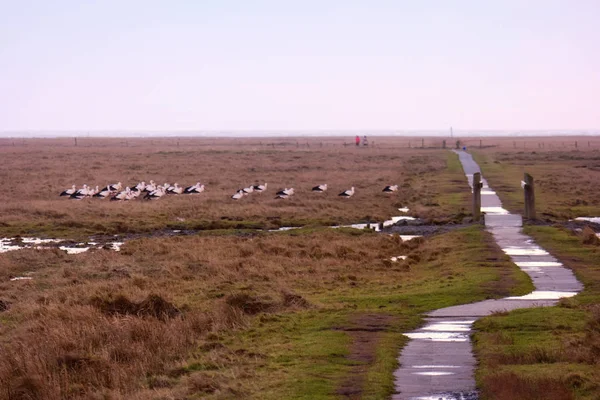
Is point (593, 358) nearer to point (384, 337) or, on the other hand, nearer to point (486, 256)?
point (384, 337)

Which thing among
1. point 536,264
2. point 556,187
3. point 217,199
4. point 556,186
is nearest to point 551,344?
point 536,264

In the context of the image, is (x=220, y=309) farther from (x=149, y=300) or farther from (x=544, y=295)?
(x=544, y=295)

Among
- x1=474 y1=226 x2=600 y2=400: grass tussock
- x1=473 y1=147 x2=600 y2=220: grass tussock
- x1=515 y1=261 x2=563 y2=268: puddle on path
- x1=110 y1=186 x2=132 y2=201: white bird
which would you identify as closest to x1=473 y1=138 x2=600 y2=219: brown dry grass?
x1=473 y1=147 x2=600 y2=220: grass tussock

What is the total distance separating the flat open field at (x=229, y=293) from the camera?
39.1 ft

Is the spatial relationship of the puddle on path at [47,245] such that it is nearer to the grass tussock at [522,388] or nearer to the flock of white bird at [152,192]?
the flock of white bird at [152,192]

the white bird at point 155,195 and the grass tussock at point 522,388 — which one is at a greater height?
the grass tussock at point 522,388

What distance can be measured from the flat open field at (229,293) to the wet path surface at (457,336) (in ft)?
0.88

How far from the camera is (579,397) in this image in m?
10.1

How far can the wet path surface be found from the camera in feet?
35.7

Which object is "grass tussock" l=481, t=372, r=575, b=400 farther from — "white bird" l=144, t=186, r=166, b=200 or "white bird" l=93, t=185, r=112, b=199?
"white bird" l=93, t=185, r=112, b=199

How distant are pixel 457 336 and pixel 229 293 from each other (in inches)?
250

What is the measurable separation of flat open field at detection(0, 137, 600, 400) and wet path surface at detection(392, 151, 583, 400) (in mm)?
267

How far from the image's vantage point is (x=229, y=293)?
753 inches

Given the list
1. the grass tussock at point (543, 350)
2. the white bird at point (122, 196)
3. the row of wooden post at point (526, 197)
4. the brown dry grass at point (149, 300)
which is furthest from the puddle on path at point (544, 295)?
the white bird at point (122, 196)
